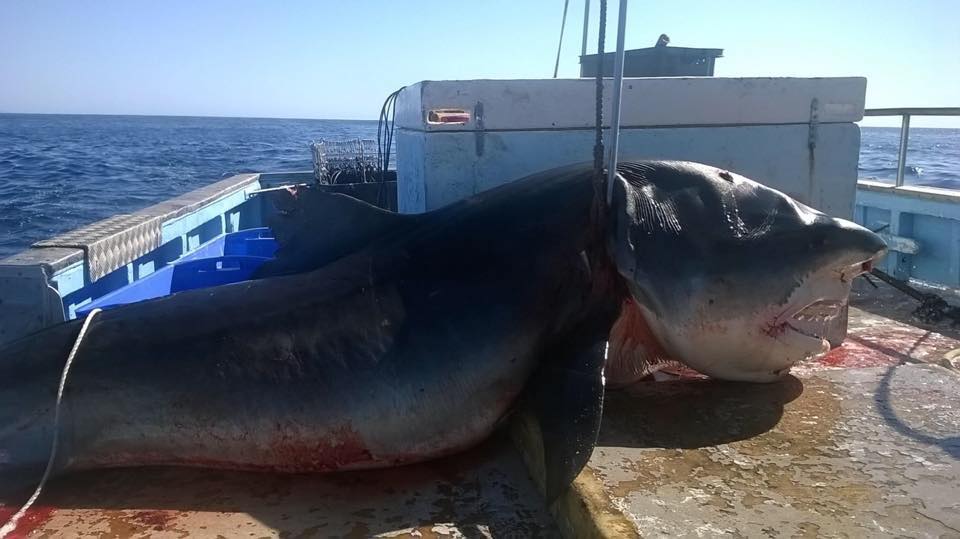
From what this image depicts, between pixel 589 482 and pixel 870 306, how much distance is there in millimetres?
4637

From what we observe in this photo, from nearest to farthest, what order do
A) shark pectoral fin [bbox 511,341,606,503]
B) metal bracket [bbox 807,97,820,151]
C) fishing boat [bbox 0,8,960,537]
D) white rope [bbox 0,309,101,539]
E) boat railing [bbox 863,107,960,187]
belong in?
fishing boat [bbox 0,8,960,537]
shark pectoral fin [bbox 511,341,606,503]
white rope [bbox 0,309,101,539]
metal bracket [bbox 807,97,820,151]
boat railing [bbox 863,107,960,187]

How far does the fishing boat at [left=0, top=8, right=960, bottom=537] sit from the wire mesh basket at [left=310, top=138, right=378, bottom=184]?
2.37 metres

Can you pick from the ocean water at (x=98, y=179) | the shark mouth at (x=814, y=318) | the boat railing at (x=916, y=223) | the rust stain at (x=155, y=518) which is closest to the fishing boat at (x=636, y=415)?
the rust stain at (x=155, y=518)

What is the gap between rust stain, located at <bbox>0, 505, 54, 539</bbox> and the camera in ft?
8.07

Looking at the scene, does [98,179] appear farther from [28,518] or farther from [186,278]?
[28,518]

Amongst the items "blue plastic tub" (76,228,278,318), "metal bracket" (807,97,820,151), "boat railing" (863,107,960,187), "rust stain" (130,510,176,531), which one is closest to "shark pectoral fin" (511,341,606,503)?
"rust stain" (130,510,176,531)

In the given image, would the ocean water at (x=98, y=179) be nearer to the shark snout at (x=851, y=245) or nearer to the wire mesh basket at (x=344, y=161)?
the wire mesh basket at (x=344, y=161)

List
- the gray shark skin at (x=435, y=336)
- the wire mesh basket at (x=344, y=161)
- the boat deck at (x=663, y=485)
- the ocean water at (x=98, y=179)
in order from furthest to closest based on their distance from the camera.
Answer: the ocean water at (x=98, y=179) → the wire mesh basket at (x=344, y=161) → the gray shark skin at (x=435, y=336) → the boat deck at (x=663, y=485)

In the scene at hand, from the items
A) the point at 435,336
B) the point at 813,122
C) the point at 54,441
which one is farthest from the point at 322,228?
the point at 813,122

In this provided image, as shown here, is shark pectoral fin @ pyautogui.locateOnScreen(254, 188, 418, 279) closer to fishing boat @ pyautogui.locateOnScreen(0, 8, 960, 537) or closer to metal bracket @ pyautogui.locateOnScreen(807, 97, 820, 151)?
fishing boat @ pyautogui.locateOnScreen(0, 8, 960, 537)

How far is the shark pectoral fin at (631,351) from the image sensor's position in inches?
117

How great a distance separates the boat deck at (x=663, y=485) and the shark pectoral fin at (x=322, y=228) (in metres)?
0.96

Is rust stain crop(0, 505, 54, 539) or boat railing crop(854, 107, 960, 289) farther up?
boat railing crop(854, 107, 960, 289)

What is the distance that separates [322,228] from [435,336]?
915 millimetres
